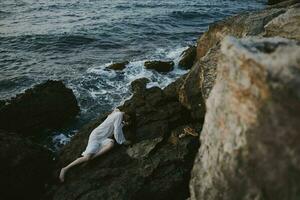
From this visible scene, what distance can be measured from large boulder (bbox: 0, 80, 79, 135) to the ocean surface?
0.53 m

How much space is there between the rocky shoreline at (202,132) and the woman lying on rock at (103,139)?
16 centimetres

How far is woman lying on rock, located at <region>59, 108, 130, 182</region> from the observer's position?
816 centimetres

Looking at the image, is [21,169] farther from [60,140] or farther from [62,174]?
[60,140]

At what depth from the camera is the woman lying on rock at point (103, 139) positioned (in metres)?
8.16

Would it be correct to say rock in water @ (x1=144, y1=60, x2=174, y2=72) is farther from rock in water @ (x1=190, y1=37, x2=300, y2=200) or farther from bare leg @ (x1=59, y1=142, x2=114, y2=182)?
rock in water @ (x1=190, y1=37, x2=300, y2=200)

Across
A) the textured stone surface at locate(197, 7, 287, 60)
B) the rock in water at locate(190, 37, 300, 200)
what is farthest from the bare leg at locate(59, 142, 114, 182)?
the rock in water at locate(190, 37, 300, 200)

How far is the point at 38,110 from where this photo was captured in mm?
11852

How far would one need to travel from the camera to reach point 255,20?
1109 centimetres

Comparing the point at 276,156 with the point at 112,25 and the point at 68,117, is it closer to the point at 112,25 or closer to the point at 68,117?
the point at 68,117

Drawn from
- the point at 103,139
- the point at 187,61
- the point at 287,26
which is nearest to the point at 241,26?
the point at 287,26

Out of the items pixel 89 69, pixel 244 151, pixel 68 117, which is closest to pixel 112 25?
pixel 89 69

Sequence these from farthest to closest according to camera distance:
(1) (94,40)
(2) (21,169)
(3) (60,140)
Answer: (1) (94,40)
(3) (60,140)
(2) (21,169)

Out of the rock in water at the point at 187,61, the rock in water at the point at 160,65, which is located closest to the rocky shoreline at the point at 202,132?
the rock in water at the point at 160,65

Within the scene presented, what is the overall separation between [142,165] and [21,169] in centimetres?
258
